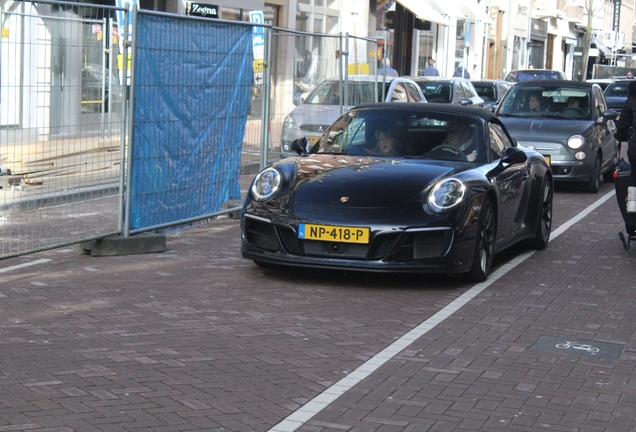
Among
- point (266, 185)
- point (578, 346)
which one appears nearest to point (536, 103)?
point (266, 185)

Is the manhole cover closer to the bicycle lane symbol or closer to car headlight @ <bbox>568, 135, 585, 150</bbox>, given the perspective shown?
the bicycle lane symbol

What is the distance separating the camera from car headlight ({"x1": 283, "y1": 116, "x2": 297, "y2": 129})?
12652 mm

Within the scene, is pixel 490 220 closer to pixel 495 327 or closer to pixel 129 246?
pixel 495 327

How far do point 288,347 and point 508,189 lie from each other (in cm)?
370

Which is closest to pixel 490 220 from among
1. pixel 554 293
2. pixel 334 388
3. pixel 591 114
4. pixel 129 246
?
pixel 554 293

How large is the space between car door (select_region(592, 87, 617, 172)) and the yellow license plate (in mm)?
9715

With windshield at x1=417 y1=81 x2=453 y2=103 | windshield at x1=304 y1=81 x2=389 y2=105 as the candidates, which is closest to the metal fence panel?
windshield at x1=304 y1=81 x2=389 y2=105

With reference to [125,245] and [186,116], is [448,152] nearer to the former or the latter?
[186,116]

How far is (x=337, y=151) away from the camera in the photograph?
9.40m

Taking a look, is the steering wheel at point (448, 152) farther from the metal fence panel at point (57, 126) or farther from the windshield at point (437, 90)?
the windshield at point (437, 90)

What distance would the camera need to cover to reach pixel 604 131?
17.4 meters

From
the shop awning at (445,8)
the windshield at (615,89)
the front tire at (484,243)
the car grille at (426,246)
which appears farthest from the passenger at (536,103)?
the shop awning at (445,8)

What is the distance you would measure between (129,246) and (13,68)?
2.13 metres

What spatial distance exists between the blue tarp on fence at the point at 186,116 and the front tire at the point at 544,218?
10.2ft
